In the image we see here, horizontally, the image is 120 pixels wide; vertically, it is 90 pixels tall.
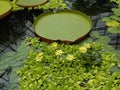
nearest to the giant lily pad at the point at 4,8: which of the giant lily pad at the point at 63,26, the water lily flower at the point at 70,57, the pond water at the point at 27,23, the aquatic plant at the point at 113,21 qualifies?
the pond water at the point at 27,23

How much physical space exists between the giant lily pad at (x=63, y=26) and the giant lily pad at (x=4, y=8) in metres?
0.66

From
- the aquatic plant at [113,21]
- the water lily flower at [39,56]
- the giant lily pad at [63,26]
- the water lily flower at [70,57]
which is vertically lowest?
the water lily flower at [39,56]

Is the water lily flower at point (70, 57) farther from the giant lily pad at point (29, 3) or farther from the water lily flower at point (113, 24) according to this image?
the giant lily pad at point (29, 3)

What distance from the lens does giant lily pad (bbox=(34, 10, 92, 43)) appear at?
3.81 m

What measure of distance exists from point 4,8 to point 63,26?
48.7 inches

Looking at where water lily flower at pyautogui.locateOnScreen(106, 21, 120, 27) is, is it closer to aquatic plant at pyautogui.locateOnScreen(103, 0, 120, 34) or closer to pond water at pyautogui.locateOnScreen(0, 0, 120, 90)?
aquatic plant at pyautogui.locateOnScreen(103, 0, 120, 34)

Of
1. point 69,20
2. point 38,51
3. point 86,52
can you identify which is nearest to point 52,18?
point 69,20

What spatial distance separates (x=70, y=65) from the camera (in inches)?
135

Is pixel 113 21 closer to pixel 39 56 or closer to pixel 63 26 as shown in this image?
pixel 63 26

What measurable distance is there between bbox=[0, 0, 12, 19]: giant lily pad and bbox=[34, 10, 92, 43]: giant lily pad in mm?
657

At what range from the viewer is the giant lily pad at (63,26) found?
3.81 metres

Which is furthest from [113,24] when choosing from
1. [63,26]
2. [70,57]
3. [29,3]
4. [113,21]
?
[29,3]

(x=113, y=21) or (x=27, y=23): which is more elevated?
(x=113, y=21)

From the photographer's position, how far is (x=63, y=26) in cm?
402
